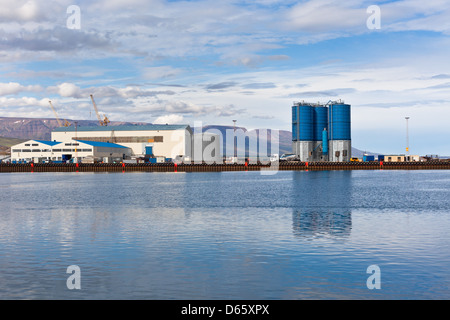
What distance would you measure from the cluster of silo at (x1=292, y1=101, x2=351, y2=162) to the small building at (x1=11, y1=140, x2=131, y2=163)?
71210 mm

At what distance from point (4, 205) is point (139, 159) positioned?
430 feet

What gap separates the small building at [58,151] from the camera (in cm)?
17438

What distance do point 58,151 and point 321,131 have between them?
320ft

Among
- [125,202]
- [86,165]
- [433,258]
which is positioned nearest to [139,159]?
[86,165]

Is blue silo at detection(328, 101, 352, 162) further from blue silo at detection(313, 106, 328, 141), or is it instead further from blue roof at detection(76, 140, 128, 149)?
blue roof at detection(76, 140, 128, 149)

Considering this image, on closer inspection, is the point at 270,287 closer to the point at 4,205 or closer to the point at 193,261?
the point at 193,261

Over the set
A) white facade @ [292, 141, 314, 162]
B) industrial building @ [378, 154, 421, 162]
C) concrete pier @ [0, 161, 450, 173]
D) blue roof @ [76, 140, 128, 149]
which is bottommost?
concrete pier @ [0, 161, 450, 173]

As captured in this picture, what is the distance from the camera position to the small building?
17438 cm

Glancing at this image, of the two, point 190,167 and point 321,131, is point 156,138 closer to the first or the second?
point 190,167

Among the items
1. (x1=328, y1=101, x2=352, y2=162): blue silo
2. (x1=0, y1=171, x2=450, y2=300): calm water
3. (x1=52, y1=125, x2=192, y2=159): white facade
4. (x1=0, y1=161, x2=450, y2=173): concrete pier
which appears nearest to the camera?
(x1=0, y1=171, x2=450, y2=300): calm water

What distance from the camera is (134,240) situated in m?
28.4
